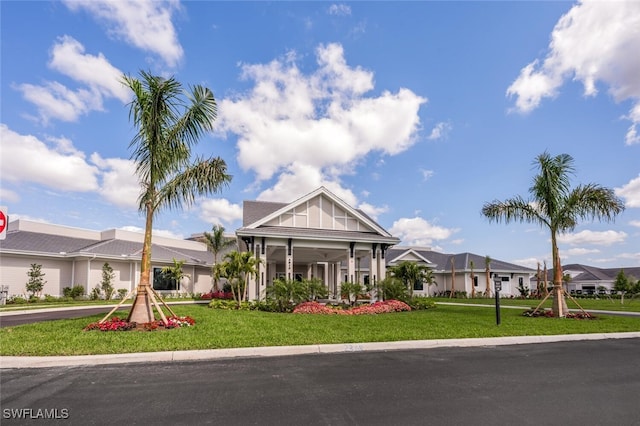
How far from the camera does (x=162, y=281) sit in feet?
103

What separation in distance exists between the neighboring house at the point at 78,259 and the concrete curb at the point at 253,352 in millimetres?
20018

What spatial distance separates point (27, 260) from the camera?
79.5ft

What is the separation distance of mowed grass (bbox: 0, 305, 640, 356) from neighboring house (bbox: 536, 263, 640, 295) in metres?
41.7

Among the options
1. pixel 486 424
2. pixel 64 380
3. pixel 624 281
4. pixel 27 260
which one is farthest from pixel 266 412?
pixel 624 281

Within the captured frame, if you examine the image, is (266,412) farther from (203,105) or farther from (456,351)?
(203,105)

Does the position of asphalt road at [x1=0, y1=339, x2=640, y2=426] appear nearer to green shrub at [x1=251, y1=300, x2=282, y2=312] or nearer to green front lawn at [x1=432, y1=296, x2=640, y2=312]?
green shrub at [x1=251, y1=300, x2=282, y2=312]

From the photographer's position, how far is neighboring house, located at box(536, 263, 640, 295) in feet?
165

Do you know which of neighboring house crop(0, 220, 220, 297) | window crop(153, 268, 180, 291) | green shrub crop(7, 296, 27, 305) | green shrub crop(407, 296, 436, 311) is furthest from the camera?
window crop(153, 268, 180, 291)

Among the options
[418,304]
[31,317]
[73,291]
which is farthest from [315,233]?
[73,291]

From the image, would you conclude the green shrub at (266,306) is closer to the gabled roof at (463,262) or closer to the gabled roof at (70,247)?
the gabled roof at (70,247)

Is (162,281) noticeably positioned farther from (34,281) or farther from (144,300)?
(144,300)

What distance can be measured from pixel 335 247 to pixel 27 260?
19.5 m

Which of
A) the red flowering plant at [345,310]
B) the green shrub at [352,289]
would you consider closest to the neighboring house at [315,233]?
the green shrub at [352,289]

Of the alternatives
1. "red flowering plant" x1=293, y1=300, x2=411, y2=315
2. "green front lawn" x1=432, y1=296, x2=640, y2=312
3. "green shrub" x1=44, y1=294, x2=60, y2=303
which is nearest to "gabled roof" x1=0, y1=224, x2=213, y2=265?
"green shrub" x1=44, y1=294, x2=60, y2=303
